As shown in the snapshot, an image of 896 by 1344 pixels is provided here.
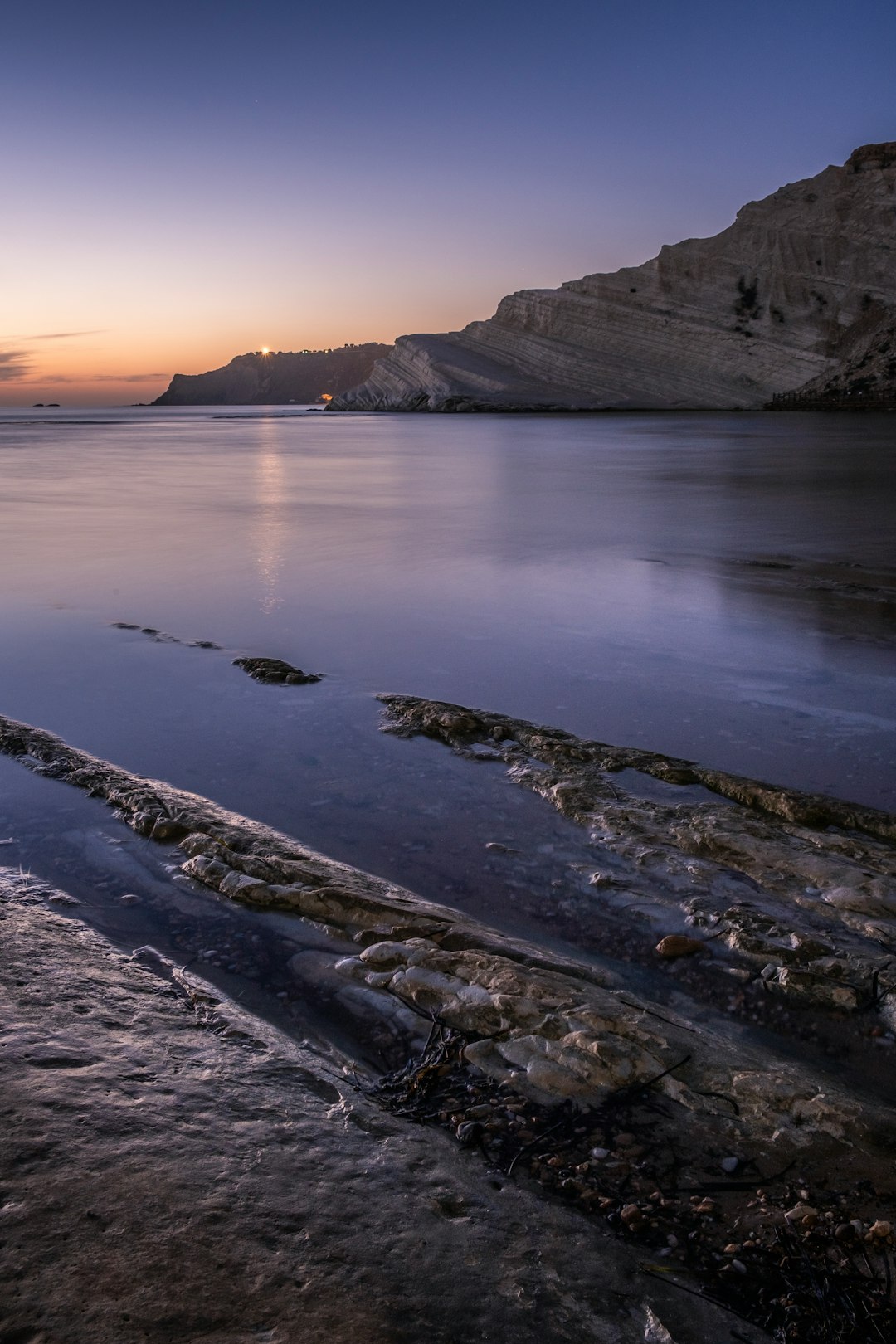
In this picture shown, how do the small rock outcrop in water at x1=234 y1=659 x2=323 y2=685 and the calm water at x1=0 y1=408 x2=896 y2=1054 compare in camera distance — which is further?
the small rock outcrop in water at x1=234 y1=659 x2=323 y2=685

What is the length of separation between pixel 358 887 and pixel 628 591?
410cm

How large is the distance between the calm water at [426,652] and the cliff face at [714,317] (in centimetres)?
3906

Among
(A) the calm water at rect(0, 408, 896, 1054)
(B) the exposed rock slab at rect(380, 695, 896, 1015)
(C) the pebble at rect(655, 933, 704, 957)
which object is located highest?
(A) the calm water at rect(0, 408, 896, 1054)

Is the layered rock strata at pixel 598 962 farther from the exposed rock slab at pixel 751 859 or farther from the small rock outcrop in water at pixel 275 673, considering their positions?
the small rock outcrop in water at pixel 275 673

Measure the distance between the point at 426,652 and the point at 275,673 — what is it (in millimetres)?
846

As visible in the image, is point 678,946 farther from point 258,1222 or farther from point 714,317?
point 714,317

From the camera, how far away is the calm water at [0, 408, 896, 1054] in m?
2.62

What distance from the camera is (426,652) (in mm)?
4512

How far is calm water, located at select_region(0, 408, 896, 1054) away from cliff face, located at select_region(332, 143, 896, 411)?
39.1 meters

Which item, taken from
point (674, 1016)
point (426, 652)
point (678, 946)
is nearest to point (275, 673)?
point (426, 652)

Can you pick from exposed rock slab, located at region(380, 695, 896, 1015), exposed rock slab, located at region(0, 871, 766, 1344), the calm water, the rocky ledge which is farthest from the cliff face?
exposed rock slab, located at region(0, 871, 766, 1344)

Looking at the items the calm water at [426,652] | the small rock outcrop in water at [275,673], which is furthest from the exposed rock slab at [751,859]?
the small rock outcrop in water at [275,673]

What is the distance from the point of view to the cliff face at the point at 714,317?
46750 millimetres

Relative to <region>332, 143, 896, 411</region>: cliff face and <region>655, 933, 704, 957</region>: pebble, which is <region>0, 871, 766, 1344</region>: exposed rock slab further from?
<region>332, 143, 896, 411</region>: cliff face
